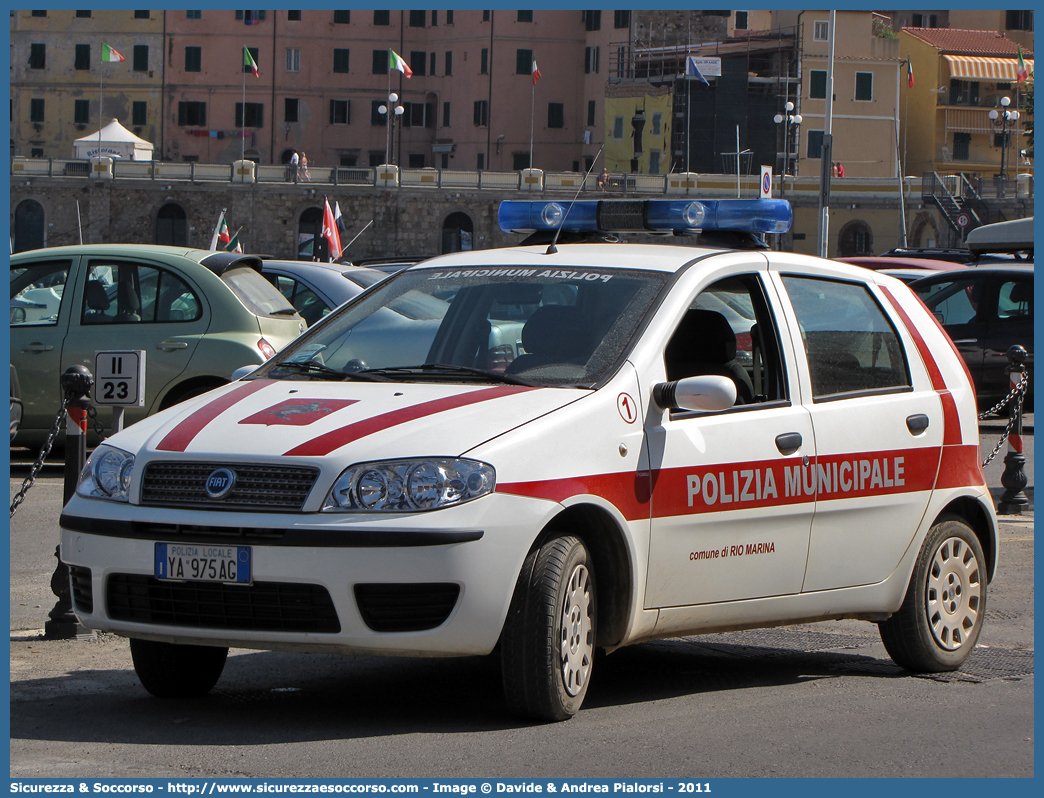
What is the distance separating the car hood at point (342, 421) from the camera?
15.3 ft

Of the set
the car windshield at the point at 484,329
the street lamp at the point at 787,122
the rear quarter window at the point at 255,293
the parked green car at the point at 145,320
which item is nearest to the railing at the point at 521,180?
the street lamp at the point at 787,122

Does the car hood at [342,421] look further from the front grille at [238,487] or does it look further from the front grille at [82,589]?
the front grille at [82,589]

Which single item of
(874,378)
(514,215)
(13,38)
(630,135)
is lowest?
(874,378)

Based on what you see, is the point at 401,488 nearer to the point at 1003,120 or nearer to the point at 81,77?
the point at 1003,120

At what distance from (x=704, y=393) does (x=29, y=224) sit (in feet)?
248

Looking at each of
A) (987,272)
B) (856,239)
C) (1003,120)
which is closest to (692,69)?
(856,239)

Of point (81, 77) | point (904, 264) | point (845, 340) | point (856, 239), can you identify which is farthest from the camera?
point (81, 77)

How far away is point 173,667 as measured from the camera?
536 cm

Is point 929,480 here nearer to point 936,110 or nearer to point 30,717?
point 30,717

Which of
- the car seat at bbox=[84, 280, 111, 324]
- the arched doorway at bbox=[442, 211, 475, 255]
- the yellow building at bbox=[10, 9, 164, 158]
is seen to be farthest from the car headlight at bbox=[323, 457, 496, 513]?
the yellow building at bbox=[10, 9, 164, 158]

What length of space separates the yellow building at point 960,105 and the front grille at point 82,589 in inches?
3082

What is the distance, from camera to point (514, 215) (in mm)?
7008

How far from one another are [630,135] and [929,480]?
77.4 m

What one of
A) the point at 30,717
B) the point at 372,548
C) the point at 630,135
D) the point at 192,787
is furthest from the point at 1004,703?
the point at 630,135
